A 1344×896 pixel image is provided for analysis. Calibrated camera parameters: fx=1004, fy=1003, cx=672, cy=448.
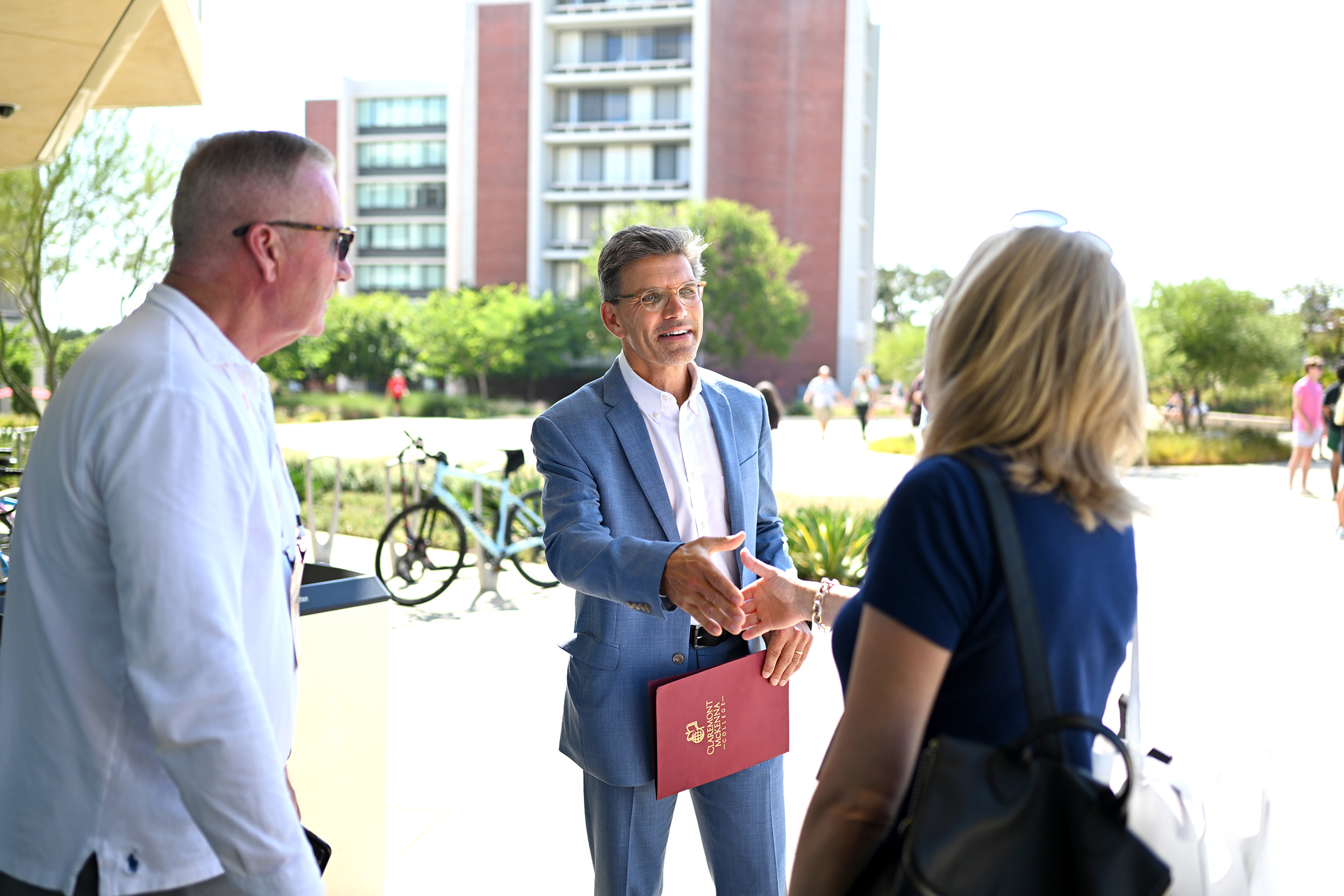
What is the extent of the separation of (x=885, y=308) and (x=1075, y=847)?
10278cm

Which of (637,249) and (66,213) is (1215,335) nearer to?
Result: (66,213)

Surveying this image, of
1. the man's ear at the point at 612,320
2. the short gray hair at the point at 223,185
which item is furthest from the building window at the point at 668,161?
the short gray hair at the point at 223,185

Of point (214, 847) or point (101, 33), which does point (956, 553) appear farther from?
point (101, 33)

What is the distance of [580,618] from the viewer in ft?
8.30

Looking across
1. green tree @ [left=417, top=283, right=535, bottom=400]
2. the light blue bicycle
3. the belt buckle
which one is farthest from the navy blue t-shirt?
green tree @ [left=417, top=283, right=535, bottom=400]

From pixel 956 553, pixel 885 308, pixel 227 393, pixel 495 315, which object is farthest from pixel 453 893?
pixel 885 308

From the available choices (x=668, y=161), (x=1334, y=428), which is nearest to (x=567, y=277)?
(x=668, y=161)

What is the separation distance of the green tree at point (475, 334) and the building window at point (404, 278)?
765 inches

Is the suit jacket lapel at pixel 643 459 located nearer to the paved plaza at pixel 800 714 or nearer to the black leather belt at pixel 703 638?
the black leather belt at pixel 703 638

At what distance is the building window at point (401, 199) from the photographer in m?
70.3

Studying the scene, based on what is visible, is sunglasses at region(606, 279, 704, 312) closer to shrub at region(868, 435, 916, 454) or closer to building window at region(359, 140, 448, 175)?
shrub at region(868, 435, 916, 454)

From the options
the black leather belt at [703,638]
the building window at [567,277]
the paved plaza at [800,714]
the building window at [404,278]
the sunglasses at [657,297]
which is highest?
the building window at [404,278]

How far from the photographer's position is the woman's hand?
2.24 meters

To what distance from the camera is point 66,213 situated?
16.3 meters
